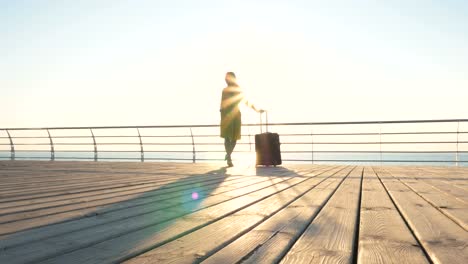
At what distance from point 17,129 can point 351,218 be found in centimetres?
1326

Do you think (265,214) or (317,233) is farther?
(265,214)

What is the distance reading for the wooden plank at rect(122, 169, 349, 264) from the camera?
4.85 ft

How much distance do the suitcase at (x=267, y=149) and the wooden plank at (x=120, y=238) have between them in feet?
19.8

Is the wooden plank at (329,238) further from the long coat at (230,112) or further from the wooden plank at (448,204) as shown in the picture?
the long coat at (230,112)

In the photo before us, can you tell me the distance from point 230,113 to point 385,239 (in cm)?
681

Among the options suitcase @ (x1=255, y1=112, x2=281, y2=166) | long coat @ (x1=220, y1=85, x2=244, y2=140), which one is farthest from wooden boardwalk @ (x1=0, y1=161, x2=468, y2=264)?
suitcase @ (x1=255, y1=112, x2=281, y2=166)

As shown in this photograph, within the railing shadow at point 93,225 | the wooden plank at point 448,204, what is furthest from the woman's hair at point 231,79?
the railing shadow at point 93,225

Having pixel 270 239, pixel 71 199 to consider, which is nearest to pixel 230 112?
pixel 71 199

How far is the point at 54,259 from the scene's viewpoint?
1459mm

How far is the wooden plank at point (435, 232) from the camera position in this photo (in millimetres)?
1518

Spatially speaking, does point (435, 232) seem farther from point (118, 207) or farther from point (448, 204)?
point (118, 207)

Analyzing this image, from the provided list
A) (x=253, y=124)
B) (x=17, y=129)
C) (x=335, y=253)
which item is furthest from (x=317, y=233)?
(x=17, y=129)

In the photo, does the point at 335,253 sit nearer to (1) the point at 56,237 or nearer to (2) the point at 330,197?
(1) the point at 56,237

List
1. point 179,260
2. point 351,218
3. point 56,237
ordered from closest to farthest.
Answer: point 179,260 → point 56,237 → point 351,218
